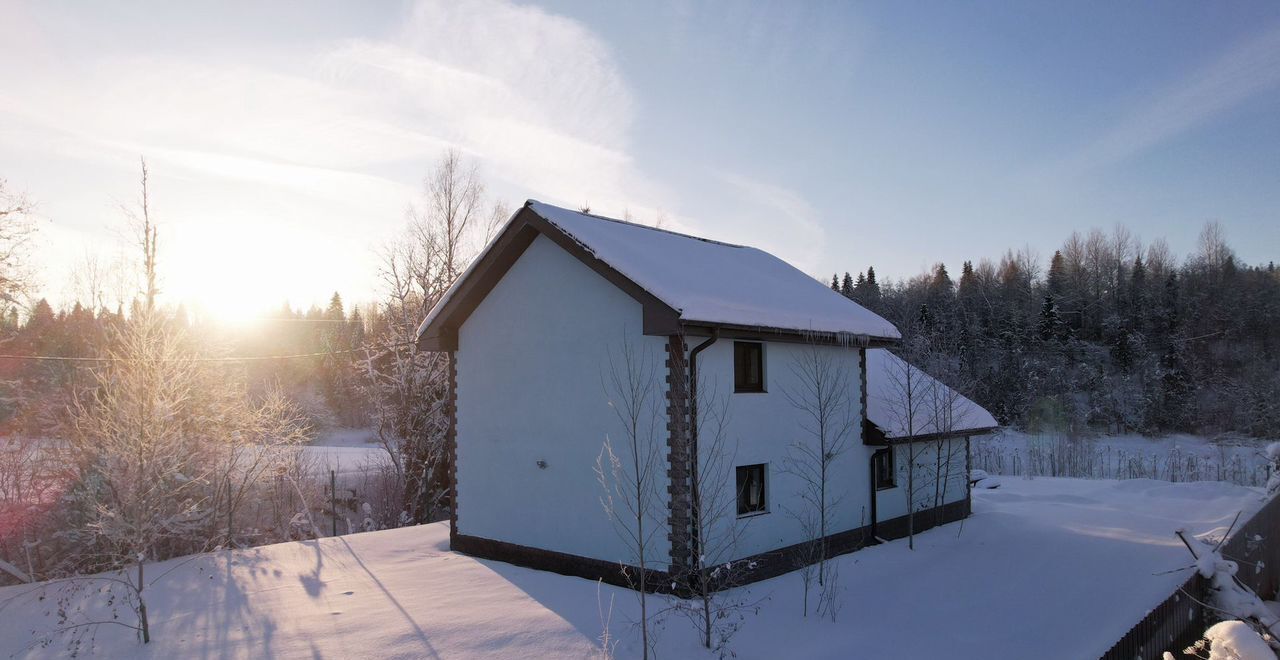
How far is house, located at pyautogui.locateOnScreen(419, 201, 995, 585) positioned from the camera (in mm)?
10891

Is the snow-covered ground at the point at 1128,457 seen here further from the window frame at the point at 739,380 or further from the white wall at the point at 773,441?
the window frame at the point at 739,380

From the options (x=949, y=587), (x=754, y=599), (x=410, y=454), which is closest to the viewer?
(x=754, y=599)

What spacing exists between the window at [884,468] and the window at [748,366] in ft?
13.3

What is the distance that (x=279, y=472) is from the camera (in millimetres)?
21344

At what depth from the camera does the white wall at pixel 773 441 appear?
453 inches

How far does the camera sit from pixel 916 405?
53.0 feet

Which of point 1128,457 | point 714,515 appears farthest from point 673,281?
point 1128,457

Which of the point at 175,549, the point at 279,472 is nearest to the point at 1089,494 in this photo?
the point at 279,472

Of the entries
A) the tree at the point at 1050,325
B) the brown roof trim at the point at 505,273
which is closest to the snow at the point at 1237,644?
the brown roof trim at the point at 505,273

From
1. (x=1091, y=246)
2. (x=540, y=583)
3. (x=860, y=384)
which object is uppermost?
(x=1091, y=246)

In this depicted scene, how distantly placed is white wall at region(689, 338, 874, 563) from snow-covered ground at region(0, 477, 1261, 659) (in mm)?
814

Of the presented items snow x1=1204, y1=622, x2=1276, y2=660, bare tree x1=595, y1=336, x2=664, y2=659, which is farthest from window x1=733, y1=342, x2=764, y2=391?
snow x1=1204, y1=622, x2=1276, y2=660

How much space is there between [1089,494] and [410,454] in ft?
72.6

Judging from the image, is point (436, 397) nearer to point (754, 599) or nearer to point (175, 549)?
point (175, 549)
